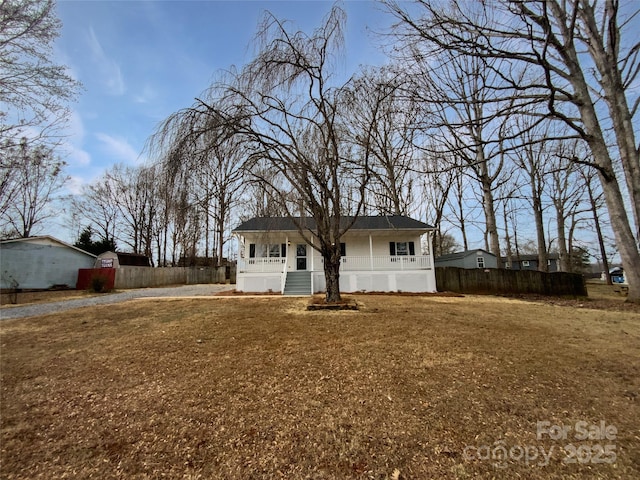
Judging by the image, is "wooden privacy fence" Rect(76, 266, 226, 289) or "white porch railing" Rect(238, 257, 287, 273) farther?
"wooden privacy fence" Rect(76, 266, 226, 289)

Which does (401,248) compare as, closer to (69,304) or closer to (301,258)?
(301,258)

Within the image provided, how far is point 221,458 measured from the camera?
2.23m

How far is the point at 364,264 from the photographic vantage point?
52.0 feet

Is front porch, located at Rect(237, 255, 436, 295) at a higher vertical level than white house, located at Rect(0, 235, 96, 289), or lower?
lower

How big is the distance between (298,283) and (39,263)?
19.1 m

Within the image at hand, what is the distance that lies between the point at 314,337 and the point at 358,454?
3093 millimetres

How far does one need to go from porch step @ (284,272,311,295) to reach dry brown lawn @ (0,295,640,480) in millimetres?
8696

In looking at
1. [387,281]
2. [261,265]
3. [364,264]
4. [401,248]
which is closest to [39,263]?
[261,265]

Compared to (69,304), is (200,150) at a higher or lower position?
higher

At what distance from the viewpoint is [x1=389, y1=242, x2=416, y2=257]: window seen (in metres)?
17.5

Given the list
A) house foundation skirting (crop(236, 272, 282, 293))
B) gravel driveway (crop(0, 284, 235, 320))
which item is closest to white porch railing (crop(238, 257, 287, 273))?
house foundation skirting (crop(236, 272, 282, 293))

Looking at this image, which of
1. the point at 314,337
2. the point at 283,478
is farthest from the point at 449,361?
the point at 283,478

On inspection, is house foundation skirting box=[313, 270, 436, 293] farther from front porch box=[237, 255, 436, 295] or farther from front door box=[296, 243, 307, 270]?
front door box=[296, 243, 307, 270]

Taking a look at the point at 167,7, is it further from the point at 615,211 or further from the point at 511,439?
the point at 615,211
